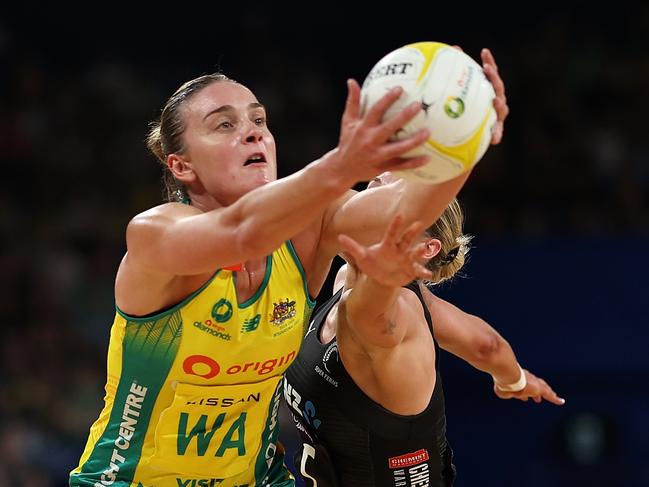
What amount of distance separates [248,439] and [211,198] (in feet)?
2.55

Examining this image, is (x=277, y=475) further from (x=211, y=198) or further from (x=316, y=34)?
(x=316, y=34)

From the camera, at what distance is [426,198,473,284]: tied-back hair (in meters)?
3.53

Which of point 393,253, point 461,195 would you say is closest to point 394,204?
point 393,253

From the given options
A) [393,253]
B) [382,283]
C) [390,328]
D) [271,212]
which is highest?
[271,212]

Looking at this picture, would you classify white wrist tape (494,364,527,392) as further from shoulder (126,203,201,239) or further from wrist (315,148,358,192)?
wrist (315,148,358,192)

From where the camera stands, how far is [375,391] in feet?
11.3

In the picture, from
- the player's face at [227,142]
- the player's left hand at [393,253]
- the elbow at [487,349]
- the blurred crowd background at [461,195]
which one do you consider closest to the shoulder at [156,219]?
the player's face at [227,142]

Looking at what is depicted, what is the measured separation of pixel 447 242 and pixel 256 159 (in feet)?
2.37

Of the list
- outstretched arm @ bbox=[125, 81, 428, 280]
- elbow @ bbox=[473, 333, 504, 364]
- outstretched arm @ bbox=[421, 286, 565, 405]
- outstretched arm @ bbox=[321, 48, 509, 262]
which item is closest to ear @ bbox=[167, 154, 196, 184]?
outstretched arm @ bbox=[125, 81, 428, 280]

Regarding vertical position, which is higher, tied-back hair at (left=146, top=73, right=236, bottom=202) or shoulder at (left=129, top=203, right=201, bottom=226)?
tied-back hair at (left=146, top=73, right=236, bottom=202)

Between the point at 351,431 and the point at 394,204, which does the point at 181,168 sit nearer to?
the point at 394,204

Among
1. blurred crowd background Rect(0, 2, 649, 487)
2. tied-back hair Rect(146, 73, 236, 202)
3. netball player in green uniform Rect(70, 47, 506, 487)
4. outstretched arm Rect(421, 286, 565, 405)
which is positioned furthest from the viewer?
blurred crowd background Rect(0, 2, 649, 487)

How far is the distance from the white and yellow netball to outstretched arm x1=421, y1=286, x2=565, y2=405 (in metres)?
1.42

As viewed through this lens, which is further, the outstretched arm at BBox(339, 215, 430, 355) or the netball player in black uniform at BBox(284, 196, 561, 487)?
the netball player in black uniform at BBox(284, 196, 561, 487)
